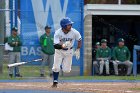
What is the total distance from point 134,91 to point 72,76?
739 cm

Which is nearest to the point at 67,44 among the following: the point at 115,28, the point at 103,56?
the point at 103,56

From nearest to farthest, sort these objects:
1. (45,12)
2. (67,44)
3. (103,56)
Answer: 1. (67,44)
2. (45,12)
3. (103,56)

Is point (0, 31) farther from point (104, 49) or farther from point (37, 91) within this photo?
point (37, 91)

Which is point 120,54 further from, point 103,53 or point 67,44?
point 67,44

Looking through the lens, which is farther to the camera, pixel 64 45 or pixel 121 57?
pixel 121 57

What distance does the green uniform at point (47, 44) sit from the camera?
63.9 feet

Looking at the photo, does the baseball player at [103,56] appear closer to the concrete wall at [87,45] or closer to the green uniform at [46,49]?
the concrete wall at [87,45]

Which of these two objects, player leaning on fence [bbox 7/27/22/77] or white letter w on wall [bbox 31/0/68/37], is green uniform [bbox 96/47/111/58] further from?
player leaning on fence [bbox 7/27/22/77]

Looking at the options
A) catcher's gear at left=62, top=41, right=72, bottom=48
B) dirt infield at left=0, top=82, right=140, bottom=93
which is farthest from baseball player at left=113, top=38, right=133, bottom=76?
catcher's gear at left=62, top=41, right=72, bottom=48

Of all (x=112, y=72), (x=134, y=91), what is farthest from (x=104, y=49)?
(x=134, y=91)

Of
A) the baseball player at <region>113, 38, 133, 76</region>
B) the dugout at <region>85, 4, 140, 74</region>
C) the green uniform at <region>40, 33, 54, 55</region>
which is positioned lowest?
the baseball player at <region>113, 38, 133, 76</region>

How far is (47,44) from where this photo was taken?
1952cm

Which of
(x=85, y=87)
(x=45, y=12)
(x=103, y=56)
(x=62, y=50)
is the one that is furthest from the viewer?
(x=103, y=56)

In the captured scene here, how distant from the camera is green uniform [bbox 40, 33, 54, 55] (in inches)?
767
